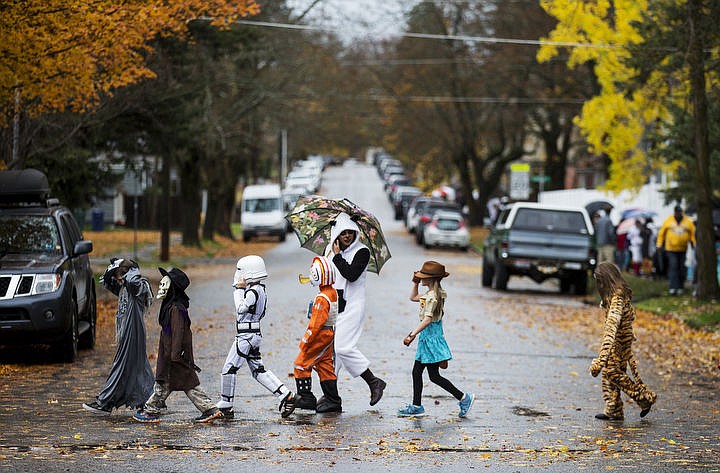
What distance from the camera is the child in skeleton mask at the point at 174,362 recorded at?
10602 mm

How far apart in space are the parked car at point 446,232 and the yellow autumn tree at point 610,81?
10874mm

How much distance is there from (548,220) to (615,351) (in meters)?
18.4

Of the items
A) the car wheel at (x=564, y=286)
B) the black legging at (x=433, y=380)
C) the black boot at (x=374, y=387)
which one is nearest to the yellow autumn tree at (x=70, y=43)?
the black boot at (x=374, y=387)

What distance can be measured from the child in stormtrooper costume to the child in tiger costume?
282 cm

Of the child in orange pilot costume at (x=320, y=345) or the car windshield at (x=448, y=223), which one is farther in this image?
the car windshield at (x=448, y=223)

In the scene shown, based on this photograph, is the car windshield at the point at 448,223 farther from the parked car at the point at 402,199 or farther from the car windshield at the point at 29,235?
the car windshield at the point at 29,235

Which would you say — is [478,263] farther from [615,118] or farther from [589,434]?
[589,434]

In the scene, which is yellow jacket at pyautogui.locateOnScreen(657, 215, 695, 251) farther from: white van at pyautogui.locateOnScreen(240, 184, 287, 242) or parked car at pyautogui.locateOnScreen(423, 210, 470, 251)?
white van at pyautogui.locateOnScreen(240, 184, 287, 242)

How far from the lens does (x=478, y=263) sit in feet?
141

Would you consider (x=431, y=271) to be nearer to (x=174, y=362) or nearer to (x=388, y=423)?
(x=388, y=423)

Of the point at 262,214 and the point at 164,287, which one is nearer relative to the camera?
the point at 164,287

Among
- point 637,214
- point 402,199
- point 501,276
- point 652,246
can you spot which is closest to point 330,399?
point 501,276

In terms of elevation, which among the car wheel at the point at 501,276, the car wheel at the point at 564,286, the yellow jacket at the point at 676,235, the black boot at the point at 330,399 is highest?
the yellow jacket at the point at 676,235

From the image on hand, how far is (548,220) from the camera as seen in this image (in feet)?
97.2
